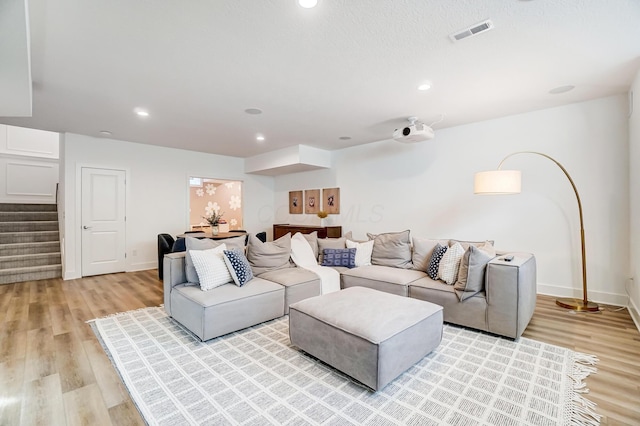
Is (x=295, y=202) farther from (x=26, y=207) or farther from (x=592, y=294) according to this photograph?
(x=26, y=207)

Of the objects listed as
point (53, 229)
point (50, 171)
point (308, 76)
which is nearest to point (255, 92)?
point (308, 76)

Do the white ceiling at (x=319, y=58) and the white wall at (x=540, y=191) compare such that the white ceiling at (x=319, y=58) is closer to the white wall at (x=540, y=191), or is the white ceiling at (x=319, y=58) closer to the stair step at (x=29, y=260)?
the white wall at (x=540, y=191)

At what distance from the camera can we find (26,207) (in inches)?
251

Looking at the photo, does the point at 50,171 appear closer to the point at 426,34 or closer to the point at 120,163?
the point at 120,163

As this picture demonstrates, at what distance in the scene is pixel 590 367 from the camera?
6.93ft

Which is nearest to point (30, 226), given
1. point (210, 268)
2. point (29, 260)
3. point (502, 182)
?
point (29, 260)

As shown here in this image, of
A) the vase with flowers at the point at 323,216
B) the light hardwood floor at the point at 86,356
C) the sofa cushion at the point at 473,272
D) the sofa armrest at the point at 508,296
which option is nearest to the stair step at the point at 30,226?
the light hardwood floor at the point at 86,356

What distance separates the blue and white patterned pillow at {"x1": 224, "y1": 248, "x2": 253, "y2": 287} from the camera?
297 cm

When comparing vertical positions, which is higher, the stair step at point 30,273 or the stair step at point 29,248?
the stair step at point 29,248

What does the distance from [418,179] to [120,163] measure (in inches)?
217

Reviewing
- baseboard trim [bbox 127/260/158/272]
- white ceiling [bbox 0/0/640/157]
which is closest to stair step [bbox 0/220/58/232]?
baseboard trim [bbox 127/260/158/272]

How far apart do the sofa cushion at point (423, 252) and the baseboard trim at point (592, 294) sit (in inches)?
64.5

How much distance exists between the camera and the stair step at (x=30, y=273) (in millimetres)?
4561

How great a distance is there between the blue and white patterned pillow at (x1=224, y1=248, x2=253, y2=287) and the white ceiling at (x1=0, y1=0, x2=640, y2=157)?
1.78 m
